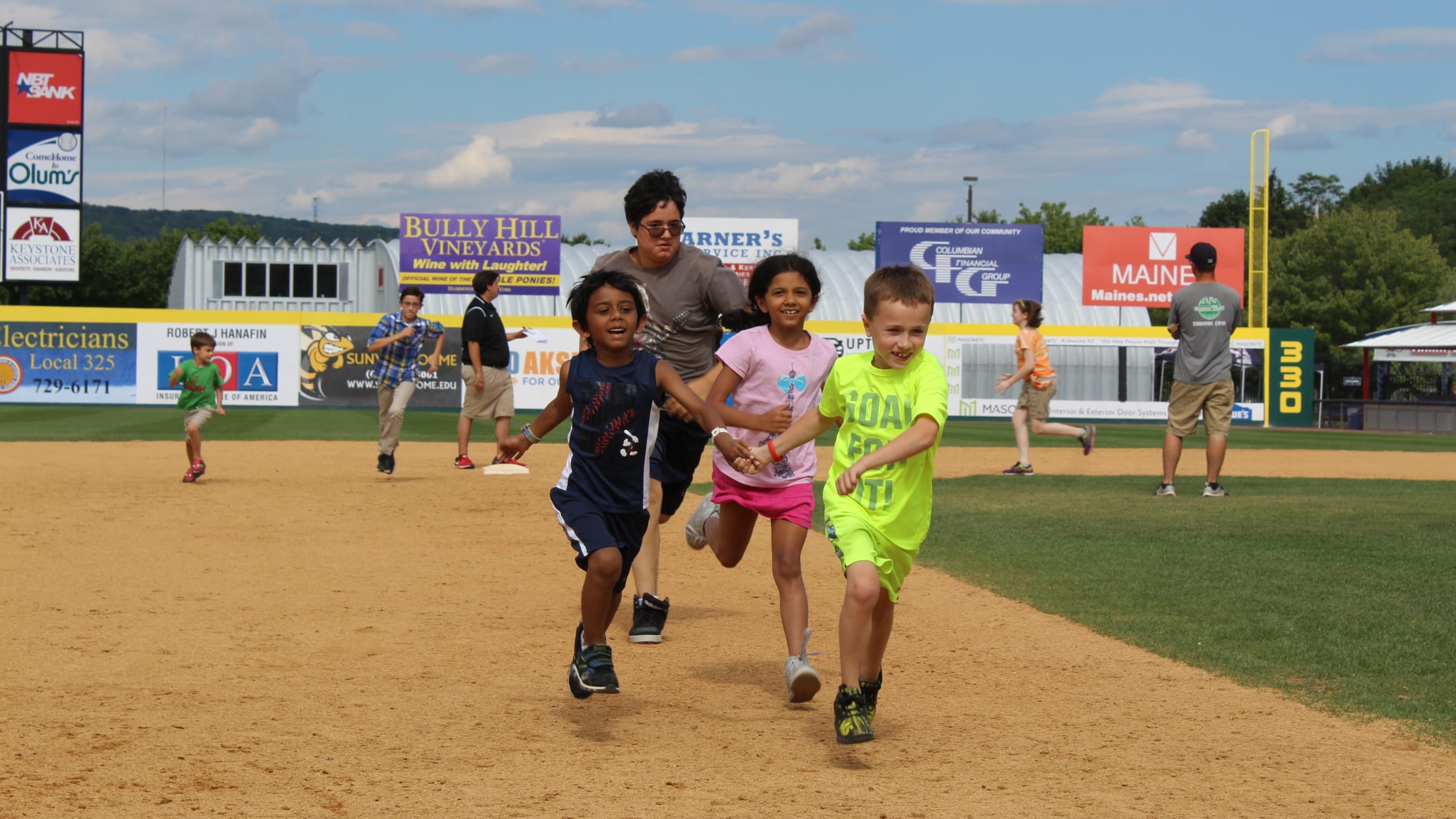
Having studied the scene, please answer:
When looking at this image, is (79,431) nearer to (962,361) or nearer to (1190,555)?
(1190,555)

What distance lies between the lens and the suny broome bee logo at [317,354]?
31.7 metres

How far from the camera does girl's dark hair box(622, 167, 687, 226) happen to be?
5957mm

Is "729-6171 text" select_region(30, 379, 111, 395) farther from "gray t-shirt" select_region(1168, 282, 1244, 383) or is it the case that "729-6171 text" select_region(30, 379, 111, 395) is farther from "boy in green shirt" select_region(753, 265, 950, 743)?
"boy in green shirt" select_region(753, 265, 950, 743)

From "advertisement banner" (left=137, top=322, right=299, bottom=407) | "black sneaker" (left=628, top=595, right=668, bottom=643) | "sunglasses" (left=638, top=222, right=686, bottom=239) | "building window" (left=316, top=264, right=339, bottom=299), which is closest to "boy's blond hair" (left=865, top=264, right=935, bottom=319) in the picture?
"sunglasses" (left=638, top=222, right=686, bottom=239)

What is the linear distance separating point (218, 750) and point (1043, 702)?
2825mm

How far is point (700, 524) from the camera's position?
6.21m

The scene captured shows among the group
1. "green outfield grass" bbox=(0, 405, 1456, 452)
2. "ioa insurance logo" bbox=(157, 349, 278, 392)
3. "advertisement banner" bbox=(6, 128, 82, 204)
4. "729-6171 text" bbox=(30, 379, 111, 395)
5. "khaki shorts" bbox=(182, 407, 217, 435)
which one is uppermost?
"advertisement banner" bbox=(6, 128, 82, 204)

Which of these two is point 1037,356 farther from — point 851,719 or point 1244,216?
point 1244,216

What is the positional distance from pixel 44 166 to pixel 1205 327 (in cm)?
3887

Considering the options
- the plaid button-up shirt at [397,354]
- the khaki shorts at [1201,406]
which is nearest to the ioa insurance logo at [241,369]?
the plaid button-up shirt at [397,354]

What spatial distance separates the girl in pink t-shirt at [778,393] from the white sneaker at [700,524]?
1.91 ft

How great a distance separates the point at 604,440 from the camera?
4.81 m

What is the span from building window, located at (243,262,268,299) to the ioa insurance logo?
28610 mm

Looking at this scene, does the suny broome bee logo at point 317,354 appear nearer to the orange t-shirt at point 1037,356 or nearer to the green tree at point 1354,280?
the orange t-shirt at point 1037,356
